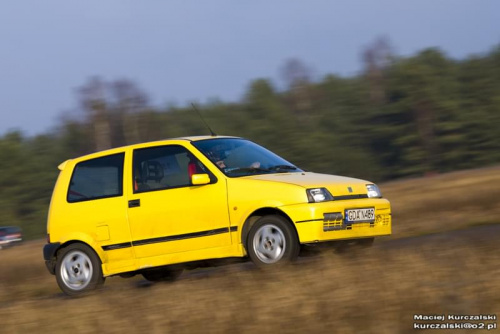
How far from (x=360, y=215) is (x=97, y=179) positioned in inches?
127

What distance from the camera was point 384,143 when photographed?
93562 mm

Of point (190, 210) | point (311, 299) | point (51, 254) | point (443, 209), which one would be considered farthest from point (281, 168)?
point (443, 209)

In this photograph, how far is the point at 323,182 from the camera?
29.2ft

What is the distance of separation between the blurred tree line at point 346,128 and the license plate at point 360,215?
254 ft

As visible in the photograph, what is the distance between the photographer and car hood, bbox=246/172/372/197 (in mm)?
8805

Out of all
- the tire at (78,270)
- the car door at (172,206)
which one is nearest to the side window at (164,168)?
the car door at (172,206)

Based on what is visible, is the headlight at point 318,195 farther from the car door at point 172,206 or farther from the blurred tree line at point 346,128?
the blurred tree line at point 346,128

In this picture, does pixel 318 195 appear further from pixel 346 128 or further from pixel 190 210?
pixel 346 128

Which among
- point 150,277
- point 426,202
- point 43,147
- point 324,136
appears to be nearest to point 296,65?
point 324,136

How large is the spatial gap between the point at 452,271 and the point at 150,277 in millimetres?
4921

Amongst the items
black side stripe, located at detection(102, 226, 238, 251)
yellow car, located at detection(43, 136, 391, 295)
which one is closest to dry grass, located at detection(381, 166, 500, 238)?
yellow car, located at detection(43, 136, 391, 295)

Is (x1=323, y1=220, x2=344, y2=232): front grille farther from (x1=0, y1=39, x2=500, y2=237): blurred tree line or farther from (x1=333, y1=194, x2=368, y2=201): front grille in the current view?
(x1=0, y1=39, x2=500, y2=237): blurred tree line

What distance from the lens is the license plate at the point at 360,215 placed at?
876 centimetres

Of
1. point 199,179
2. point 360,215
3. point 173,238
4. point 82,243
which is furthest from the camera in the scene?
point 82,243
